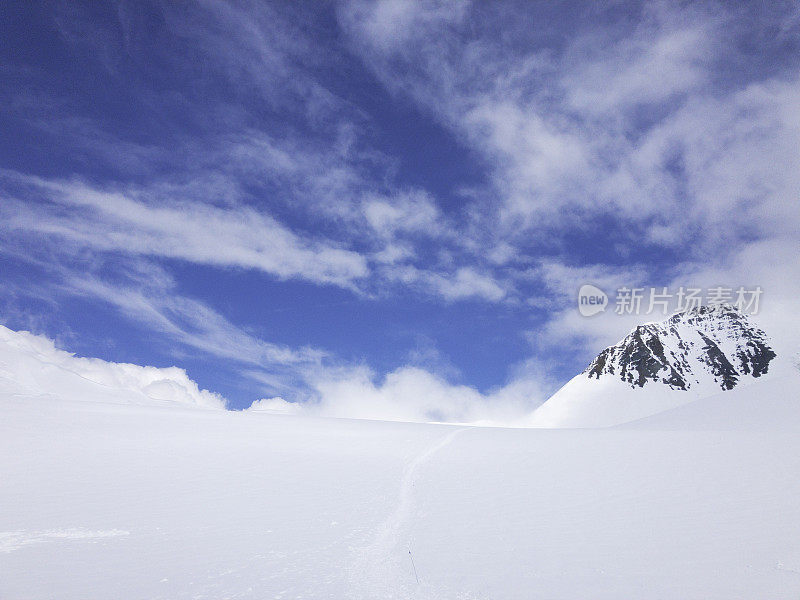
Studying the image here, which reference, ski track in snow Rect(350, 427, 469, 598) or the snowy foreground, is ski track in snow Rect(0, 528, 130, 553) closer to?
the snowy foreground

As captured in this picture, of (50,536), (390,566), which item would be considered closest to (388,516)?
(390,566)

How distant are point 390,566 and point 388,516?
3.77 metres

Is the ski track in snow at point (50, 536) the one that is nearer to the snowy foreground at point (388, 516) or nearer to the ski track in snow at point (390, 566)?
the snowy foreground at point (388, 516)

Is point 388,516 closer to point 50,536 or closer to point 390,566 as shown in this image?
point 390,566

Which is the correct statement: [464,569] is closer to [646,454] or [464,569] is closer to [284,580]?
[284,580]

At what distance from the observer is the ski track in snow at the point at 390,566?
8.30 m

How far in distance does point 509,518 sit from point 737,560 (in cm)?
551

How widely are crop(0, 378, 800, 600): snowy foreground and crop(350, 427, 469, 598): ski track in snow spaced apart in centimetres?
5

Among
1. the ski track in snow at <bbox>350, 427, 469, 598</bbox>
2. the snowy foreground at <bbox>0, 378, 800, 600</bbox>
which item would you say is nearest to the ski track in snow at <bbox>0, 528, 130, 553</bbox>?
the snowy foreground at <bbox>0, 378, 800, 600</bbox>

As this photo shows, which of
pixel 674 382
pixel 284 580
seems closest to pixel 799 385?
pixel 284 580

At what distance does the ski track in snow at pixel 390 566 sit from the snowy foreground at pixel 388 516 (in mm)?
54

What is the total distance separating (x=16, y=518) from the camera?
12.3 metres

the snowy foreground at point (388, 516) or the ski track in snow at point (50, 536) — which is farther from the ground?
the snowy foreground at point (388, 516)

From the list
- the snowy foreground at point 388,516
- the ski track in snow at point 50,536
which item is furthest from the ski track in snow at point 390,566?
the ski track in snow at point 50,536
